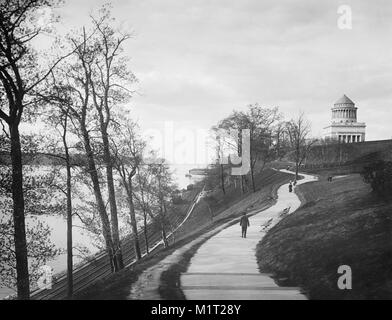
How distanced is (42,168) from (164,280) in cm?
765

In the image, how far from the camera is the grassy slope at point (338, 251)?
935cm

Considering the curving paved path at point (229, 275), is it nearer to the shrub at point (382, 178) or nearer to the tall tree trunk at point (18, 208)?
the tall tree trunk at point (18, 208)

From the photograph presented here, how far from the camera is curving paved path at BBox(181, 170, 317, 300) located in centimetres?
978

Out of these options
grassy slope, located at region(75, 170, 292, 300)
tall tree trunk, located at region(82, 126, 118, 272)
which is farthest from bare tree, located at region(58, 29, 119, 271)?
grassy slope, located at region(75, 170, 292, 300)

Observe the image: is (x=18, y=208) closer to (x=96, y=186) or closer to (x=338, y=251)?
(x=96, y=186)

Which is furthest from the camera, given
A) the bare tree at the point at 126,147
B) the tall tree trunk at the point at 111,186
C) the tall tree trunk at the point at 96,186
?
the bare tree at the point at 126,147

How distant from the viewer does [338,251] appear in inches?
449

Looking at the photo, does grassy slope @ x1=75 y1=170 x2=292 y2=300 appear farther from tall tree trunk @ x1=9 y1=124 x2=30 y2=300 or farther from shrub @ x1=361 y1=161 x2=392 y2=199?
tall tree trunk @ x1=9 y1=124 x2=30 y2=300

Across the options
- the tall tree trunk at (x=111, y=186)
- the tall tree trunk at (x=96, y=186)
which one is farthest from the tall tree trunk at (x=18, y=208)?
the tall tree trunk at (x=111, y=186)

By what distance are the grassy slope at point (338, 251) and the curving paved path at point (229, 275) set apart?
1.89 feet

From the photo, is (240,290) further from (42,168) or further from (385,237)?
(42,168)

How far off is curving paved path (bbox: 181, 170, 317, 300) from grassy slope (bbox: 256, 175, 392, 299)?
1.89ft

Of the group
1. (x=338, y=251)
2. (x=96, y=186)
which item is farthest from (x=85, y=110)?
(x=338, y=251)

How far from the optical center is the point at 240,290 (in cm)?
1018
